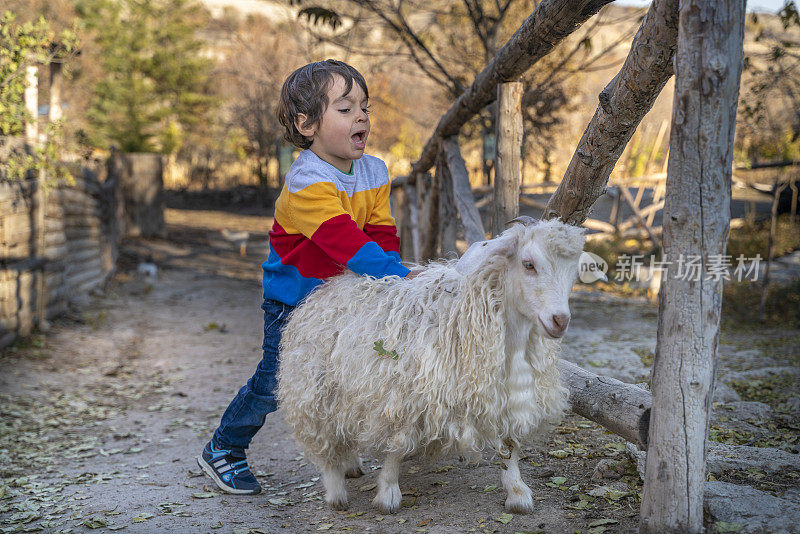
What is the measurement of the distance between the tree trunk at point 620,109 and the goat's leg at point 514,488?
1.03 meters

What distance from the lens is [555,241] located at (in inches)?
87.3

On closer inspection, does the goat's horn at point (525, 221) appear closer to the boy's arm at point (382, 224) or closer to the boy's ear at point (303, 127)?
the boy's arm at point (382, 224)

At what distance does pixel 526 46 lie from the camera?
3604 mm

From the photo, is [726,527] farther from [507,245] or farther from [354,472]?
[354,472]

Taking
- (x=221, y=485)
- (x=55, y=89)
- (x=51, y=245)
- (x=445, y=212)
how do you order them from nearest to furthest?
(x=221, y=485)
(x=445, y=212)
(x=51, y=245)
(x=55, y=89)

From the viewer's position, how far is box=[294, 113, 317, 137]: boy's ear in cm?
297

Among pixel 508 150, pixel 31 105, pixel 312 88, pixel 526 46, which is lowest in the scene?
pixel 508 150

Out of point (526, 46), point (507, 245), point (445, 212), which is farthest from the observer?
point (445, 212)

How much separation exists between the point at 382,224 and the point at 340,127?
0.55 m

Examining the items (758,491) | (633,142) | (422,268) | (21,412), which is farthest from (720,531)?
(633,142)

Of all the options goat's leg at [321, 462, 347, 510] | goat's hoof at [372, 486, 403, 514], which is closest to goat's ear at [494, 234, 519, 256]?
goat's hoof at [372, 486, 403, 514]

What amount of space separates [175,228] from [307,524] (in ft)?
46.2

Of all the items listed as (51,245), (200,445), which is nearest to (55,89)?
(51,245)

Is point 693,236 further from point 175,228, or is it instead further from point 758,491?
point 175,228
